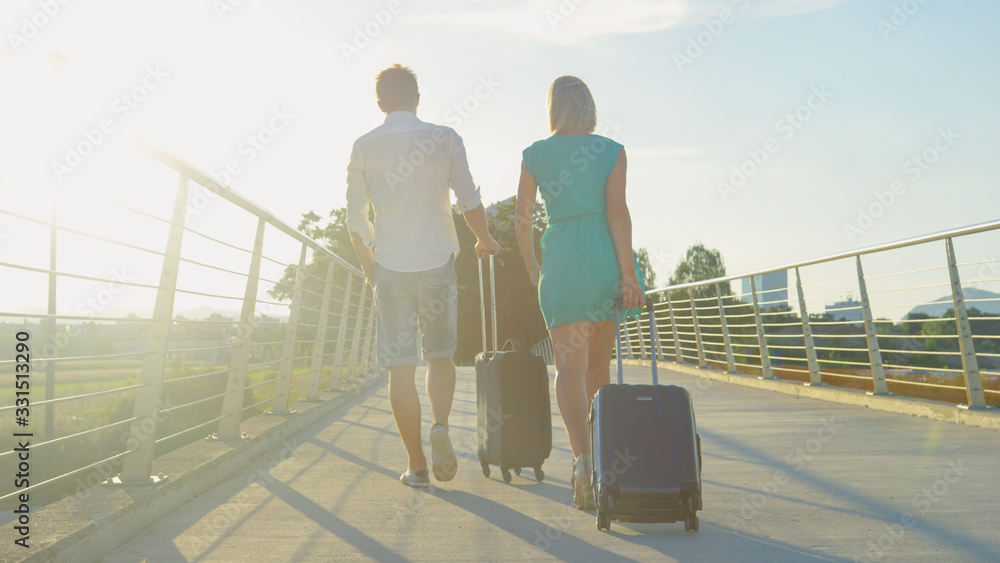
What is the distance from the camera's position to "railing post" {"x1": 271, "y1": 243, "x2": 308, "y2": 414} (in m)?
5.25

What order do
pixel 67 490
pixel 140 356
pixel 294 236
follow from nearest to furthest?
pixel 140 356, pixel 294 236, pixel 67 490

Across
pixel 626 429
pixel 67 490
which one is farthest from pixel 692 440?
pixel 67 490

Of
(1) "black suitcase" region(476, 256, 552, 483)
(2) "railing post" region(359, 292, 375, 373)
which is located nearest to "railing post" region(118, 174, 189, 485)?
(1) "black suitcase" region(476, 256, 552, 483)

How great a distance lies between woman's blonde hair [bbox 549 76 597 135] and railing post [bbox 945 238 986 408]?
111 inches

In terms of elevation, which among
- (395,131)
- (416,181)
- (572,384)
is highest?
(395,131)

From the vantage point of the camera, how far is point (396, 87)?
368 centimetres

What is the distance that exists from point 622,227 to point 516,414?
934 mm

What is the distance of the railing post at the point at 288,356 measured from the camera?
5246 mm

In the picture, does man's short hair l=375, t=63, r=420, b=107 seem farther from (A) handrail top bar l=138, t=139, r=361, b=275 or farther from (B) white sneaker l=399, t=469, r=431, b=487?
(B) white sneaker l=399, t=469, r=431, b=487

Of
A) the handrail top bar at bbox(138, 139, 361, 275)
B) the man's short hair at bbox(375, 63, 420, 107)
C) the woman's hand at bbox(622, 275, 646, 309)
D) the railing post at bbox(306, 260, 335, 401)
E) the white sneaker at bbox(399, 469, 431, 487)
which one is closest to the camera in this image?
the handrail top bar at bbox(138, 139, 361, 275)

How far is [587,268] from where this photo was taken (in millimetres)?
3090

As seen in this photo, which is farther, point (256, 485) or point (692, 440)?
point (256, 485)

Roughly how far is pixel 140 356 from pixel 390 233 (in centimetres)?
111

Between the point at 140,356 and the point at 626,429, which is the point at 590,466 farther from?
the point at 140,356
